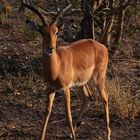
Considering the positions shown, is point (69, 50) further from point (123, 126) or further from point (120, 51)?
point (120, 51)

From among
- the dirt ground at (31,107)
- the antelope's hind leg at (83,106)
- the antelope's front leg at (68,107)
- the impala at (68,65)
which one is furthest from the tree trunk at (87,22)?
the antelope's front leg at (68,107)

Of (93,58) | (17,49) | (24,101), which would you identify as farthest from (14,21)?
(93,58)

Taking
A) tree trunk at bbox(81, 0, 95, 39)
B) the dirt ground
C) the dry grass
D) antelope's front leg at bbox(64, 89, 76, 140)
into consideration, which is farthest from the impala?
tree trunk at bbox(81, 0, 95, 39)

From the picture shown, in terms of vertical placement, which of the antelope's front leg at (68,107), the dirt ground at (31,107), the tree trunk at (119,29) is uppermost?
the tree trunk at (119,29)

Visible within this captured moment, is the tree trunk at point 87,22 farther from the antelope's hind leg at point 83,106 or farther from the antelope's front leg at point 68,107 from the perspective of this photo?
the antelope's front leg at point 68,107

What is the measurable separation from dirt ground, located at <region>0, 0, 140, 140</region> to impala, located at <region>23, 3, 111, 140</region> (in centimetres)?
25

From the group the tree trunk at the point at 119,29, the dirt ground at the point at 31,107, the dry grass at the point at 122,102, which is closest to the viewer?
the dirt ground at the point at 31,107

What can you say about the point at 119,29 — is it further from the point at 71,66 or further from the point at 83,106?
the point at 71,66

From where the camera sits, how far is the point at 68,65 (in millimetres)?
6973

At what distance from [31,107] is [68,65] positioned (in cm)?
160

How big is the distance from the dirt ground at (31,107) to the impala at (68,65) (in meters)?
0.25

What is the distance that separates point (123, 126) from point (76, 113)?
0.90 metres

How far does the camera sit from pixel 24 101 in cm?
852

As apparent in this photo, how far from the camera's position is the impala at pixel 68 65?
21.4 feet
